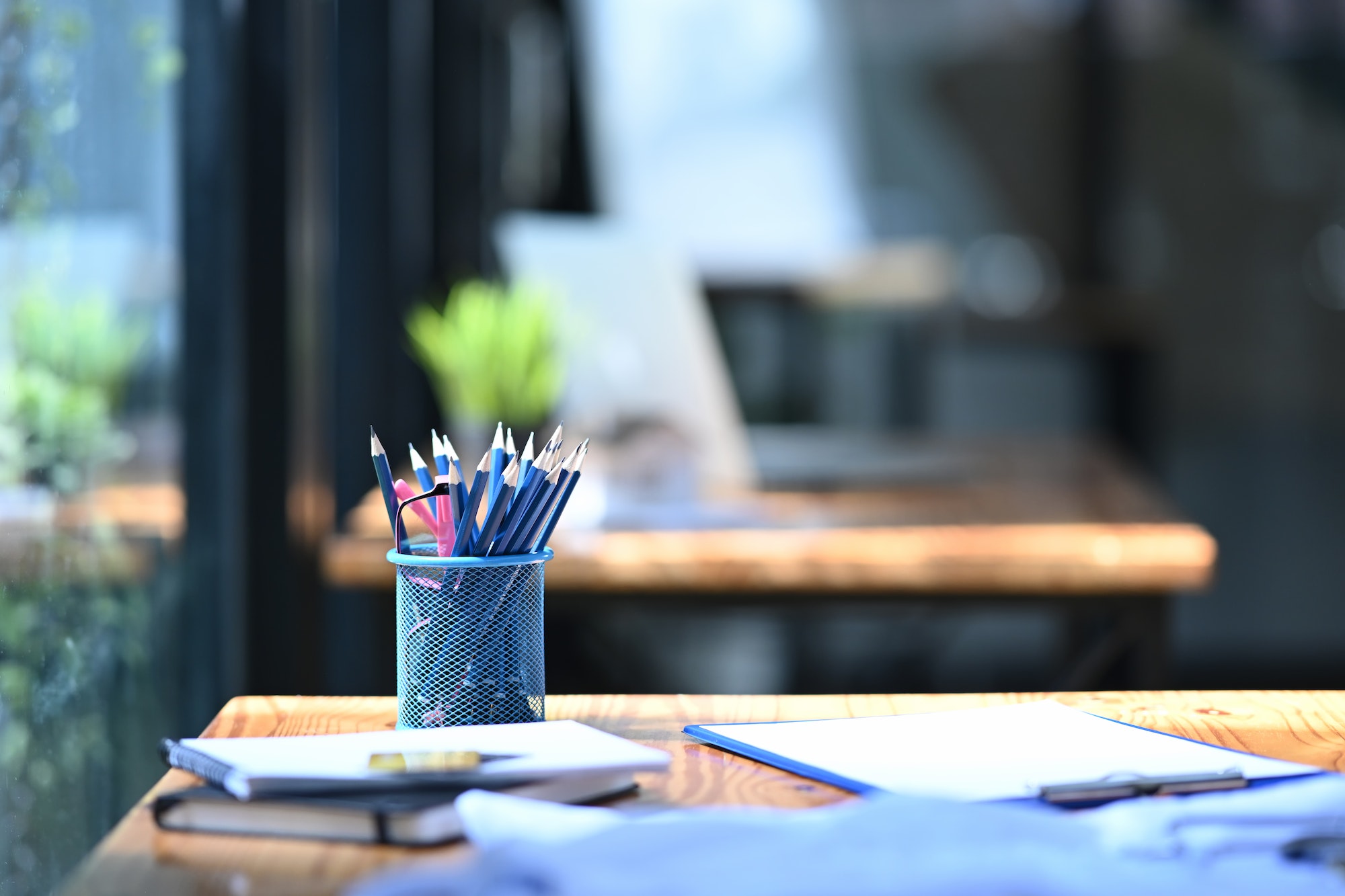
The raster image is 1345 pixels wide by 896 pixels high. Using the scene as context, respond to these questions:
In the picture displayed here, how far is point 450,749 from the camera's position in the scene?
76 cm

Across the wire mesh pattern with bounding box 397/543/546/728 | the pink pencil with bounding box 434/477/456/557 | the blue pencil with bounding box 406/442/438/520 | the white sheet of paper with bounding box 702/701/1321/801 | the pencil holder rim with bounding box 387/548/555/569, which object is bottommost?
the white sheet of paper with bounding box 702/701/1321/801

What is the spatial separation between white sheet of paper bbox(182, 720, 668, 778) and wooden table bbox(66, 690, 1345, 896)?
0.07 ft

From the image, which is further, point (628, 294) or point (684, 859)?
point (628, 294)

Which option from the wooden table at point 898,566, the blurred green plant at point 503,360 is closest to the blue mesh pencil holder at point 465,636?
the wooden table at point 898,566

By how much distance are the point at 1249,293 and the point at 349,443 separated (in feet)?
10.2

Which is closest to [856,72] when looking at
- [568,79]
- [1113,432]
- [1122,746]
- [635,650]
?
[568,79]

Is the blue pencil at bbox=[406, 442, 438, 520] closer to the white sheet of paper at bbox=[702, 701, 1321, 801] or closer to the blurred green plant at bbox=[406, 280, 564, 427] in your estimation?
the white sheet of paper at bbox=[702, 701, 1321, 801]

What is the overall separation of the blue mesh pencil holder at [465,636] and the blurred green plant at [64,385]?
51 centimetres

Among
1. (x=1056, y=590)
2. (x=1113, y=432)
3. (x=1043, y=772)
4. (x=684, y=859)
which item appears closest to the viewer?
(x=684, y=859)

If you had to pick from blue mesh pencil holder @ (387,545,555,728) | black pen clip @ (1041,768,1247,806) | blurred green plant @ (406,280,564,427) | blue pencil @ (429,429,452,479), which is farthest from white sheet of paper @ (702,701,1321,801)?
blurred green plant @ (406,280,564,427)

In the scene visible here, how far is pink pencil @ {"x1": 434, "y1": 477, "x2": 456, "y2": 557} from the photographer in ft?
2.84

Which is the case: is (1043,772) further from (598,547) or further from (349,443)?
(349,443)

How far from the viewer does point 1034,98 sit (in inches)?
184

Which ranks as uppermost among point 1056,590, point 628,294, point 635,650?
point 628,294
